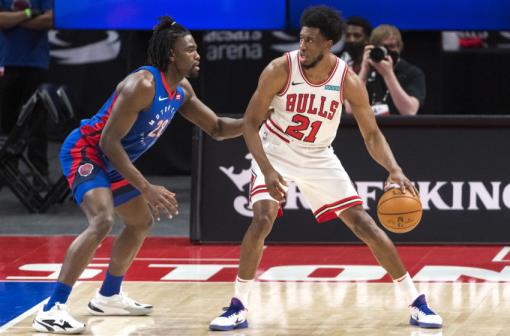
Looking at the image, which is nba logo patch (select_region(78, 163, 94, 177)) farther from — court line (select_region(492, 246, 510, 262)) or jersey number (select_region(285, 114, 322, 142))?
court line (select_region(492, 246, 510, 262))

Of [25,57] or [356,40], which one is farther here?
[25,57]

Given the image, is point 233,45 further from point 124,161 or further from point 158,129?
point 124,161

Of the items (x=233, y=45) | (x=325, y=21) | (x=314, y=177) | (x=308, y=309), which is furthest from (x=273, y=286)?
(x=233, y=45)

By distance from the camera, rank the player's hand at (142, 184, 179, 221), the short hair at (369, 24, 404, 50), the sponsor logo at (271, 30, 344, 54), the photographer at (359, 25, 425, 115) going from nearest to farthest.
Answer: the player's hand at (142, 184, 179, 221) → the photographer at (359, 25, 425, 115) → the short hair at (369, 24, 404, 50) → the sponsor logo at (271, 30, 344, 54)

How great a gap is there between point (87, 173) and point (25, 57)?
476 centimetres

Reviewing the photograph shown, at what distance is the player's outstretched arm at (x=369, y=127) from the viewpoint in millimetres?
7309

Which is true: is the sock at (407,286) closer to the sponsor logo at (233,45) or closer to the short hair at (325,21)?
the short hair at (325,21)

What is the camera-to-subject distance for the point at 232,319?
729cm

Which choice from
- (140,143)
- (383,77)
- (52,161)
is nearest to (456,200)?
(383,77)

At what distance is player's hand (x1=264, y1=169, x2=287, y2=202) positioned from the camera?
702cm

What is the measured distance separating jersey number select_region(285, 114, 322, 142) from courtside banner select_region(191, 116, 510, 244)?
8.24 ft

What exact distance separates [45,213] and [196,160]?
2.17 m

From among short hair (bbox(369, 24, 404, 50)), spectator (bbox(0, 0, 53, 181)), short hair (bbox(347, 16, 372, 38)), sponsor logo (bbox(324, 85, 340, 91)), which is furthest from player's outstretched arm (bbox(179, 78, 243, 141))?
spectator (bbox(0, 0, 53, 181))

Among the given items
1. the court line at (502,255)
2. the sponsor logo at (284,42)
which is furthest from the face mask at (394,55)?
the sponsor logo at (284,42)
